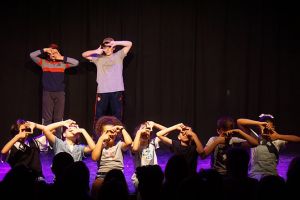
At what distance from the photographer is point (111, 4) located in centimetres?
811

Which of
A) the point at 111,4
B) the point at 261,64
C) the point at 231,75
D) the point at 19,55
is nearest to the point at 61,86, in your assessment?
the point at 19,55

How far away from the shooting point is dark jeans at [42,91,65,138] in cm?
768

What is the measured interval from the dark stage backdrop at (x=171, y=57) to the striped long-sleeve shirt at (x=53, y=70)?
35 centimetres

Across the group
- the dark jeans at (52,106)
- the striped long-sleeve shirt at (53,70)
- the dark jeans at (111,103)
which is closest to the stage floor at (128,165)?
the dark jeans at (52,106)

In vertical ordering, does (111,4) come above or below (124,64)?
above

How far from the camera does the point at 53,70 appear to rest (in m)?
7.73

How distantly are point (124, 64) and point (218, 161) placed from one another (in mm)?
3814

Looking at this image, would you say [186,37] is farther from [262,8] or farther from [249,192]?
[249,192]

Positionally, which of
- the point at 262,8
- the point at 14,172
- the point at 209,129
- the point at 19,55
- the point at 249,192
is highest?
the point at 262,8

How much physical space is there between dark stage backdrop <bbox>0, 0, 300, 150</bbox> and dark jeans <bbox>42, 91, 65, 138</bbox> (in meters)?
0.45

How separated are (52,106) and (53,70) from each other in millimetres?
599

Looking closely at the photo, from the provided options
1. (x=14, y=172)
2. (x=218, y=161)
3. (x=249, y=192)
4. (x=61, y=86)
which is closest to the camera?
(x=14, y=172)

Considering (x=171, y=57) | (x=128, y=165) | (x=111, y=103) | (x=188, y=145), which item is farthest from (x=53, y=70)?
(x=188, y=145)

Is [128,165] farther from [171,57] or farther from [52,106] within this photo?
[171,57]
